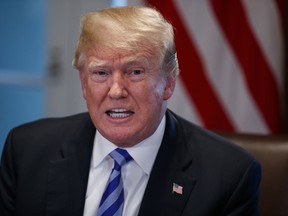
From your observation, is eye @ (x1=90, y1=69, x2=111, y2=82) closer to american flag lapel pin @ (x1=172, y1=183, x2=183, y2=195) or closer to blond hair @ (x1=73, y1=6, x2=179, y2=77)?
blond hair @ (x1=73, y1=6, x2=179, y2=77)

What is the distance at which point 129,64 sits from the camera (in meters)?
1.56

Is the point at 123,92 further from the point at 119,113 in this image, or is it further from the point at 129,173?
the point at 129,173

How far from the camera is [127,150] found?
5.58 ft

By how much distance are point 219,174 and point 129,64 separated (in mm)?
450

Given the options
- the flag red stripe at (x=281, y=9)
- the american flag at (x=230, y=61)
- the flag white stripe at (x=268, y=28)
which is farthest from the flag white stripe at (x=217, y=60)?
the flag red stripe at (x=281, y=9)

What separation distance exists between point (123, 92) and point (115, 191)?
32cm

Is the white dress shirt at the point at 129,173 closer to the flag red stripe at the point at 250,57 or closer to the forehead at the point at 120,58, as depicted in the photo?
the forehead at the point at 120,58

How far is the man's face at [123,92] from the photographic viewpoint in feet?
5.13

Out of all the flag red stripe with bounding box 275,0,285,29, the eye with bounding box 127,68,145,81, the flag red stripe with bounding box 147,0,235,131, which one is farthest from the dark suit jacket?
the flag red stripe with bounding box 275,0,285,29

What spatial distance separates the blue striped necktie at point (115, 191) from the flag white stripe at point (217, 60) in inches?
47.3

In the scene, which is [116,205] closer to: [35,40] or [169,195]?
[169,195]

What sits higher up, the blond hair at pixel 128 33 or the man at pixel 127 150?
the blond hair at pixel 128 33

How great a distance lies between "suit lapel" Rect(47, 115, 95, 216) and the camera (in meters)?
1.72

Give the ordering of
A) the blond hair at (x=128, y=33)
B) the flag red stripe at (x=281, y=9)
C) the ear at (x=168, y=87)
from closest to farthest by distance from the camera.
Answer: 1. the blond hair at (x=128, y=33)
2. the ear at (x=168, y=87)
3. the flag red stripe at (x=281, y=9)
